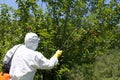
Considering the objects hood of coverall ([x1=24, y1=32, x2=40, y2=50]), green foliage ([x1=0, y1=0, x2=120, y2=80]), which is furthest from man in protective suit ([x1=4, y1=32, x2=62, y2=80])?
green foliage ([x1=0, y1=0, x2=120, y2=80])

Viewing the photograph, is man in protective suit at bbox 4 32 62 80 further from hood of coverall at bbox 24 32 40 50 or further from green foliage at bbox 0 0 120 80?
green foliage at bbox 0 0 120 80

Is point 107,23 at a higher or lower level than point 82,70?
higher

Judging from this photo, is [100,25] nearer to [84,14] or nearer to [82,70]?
[84,14]

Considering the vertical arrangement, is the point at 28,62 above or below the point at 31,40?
below

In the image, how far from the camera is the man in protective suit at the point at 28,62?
201 inches

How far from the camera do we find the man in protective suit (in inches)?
201

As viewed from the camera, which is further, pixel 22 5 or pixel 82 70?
pixel 82 70

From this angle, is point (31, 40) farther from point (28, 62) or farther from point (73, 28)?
point (73, 28)

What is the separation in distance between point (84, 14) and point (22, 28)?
4.35 feet

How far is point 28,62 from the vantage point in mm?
5148

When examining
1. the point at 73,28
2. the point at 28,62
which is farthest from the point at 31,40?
the point at 73,28

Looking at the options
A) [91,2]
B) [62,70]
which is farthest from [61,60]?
[91,2]

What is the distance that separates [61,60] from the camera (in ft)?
26.8

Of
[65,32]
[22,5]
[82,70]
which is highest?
[22,5]
